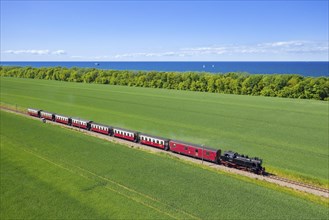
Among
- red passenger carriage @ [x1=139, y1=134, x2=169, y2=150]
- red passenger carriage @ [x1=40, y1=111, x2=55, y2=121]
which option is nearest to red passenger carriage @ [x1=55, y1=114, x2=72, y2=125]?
red passenger carriage @ [x1=40, y1=111, x2=55, y2=121]

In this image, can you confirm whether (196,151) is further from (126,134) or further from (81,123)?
(81,123)

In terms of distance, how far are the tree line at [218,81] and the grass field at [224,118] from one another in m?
7.45

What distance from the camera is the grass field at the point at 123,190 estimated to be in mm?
27328

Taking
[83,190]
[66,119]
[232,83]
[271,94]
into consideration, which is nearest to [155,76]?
[232,83]

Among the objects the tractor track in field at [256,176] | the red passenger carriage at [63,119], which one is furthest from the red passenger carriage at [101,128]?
the red passenger carriage at [63,119]

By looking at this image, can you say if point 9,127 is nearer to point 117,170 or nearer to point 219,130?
point 117,170

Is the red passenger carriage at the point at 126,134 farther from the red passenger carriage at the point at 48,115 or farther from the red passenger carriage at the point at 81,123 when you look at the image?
the red passenger carriage at the point at 48,115

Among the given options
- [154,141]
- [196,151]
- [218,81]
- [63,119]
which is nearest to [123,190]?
[196,151]

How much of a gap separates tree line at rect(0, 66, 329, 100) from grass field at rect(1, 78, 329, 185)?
24.4 ft

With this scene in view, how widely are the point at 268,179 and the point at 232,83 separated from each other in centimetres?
7209

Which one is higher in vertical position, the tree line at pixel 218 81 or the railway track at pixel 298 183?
the tree line at pixel 218 81

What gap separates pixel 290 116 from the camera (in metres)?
66.6

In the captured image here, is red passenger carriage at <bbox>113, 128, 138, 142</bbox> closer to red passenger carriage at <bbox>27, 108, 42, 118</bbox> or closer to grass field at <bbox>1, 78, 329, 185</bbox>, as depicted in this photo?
grass field at <bbox>1, 78, 329, 185</bbox>

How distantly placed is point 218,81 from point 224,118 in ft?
140
